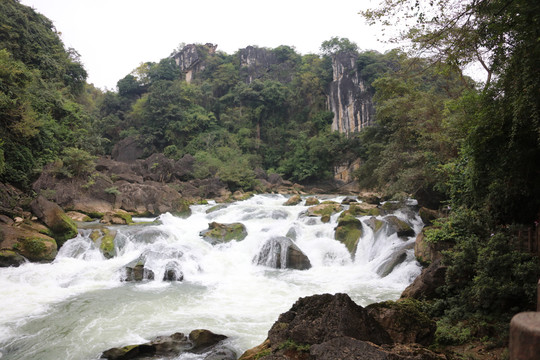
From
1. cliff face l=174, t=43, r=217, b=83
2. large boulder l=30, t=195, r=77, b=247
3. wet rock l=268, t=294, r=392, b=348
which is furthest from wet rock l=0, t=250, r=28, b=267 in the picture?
cliff face l=174, t=43, r=217, b=83

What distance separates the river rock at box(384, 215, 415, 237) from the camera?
11.4m

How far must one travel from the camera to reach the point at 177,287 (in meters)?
9.44

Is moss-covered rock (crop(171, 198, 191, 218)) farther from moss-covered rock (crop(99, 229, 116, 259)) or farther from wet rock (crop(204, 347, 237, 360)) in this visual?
wet rock (crop(204, 347, 237, 360))

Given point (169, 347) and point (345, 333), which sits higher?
point (345, 333)

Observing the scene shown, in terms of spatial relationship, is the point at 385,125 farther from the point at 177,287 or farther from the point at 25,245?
the point at 25,245

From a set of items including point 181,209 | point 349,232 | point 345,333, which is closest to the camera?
point 345,333

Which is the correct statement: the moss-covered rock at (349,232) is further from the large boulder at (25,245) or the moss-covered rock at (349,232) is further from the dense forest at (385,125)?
the large boulder at (25,245)

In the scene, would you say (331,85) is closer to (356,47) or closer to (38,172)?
(356,47)

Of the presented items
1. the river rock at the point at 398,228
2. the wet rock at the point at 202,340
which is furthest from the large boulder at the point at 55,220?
the river rock at the point at 398,228

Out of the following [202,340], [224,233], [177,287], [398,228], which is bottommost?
[202,340]

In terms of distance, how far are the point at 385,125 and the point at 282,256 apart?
817 cm

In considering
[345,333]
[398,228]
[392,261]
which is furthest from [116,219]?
[345,333]

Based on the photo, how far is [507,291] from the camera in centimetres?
433

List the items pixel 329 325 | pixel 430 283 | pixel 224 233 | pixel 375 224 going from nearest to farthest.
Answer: pixel 329 325 < pixel 430 283 < pixel 375 224 < pixel 224 233
